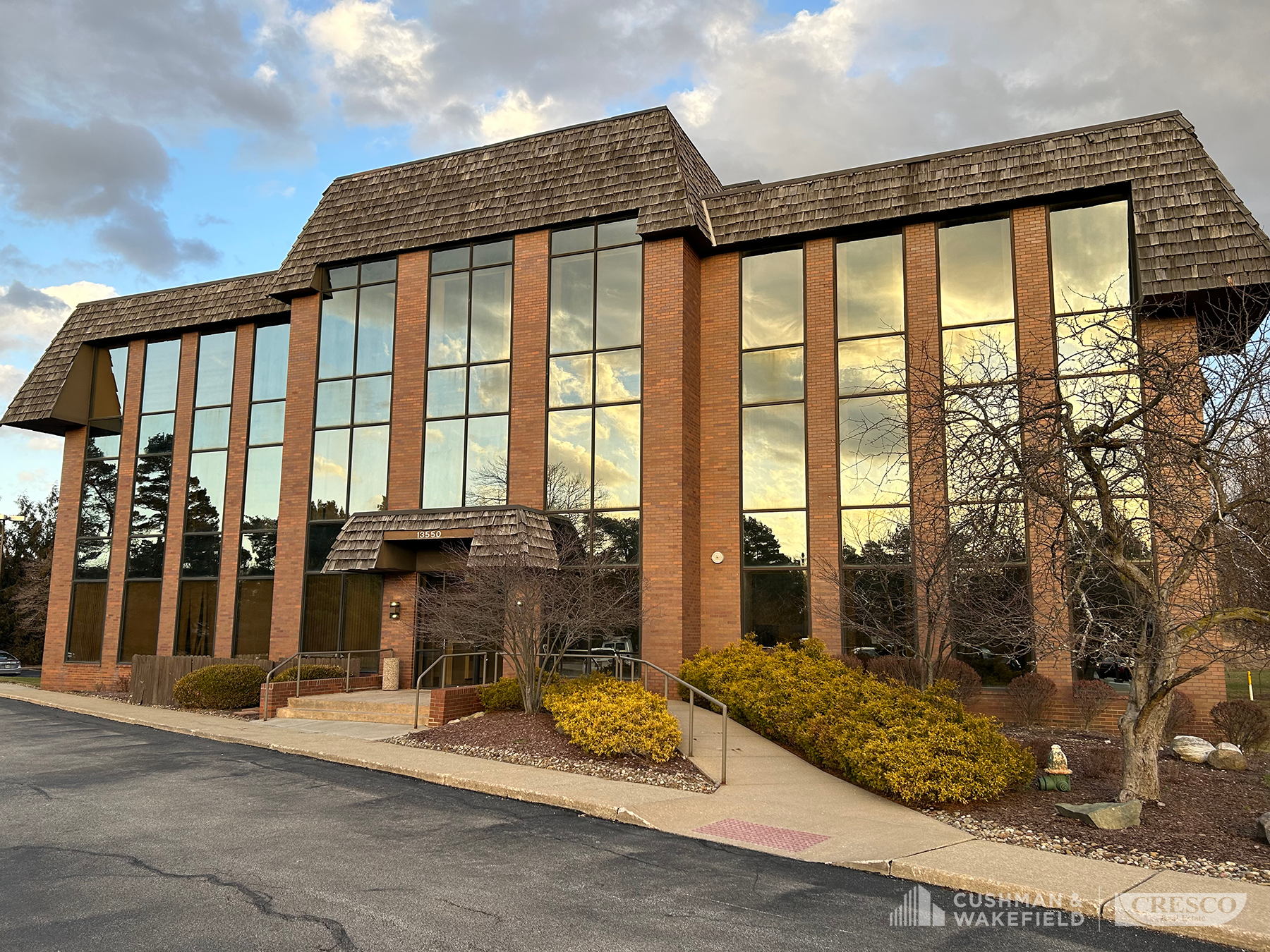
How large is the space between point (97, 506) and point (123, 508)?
3.94 feet

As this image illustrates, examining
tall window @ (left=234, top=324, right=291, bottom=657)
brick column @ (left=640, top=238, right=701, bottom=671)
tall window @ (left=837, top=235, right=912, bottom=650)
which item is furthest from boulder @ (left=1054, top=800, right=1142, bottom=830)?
tall window @ (left=234, top=324, right=291, bottom=657)

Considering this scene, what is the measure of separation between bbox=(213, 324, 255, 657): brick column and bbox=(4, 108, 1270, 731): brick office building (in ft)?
0.24

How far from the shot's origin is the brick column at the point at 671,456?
58.0 ft

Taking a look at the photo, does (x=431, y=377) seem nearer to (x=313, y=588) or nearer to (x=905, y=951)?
(x=313, y=588)

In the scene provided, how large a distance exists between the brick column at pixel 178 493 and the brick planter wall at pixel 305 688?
21.5ft

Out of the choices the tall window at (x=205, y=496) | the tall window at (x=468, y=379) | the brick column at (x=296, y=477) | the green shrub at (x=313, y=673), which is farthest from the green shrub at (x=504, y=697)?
the tall window at (x=205, y=496)

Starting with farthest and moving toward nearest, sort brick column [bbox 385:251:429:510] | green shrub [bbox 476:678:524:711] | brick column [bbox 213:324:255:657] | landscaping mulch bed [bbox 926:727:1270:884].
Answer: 1. brick column [bbox 213:324:255:657]
2. brick column [bbox 385:251:429:510]
3. green shrub [bbox 476:678:524:711]
4. landscaping mulch bed [bbox 926:727:1270:884]

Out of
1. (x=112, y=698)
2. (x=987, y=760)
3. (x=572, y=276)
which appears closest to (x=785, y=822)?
(x=987, y=760)

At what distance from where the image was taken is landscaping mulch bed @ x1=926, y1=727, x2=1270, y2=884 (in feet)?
24.8

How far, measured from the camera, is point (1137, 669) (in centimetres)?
919

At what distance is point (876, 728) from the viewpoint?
10727 millimetres

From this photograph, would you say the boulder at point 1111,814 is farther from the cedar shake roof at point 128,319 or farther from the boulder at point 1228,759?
the cedar shake roof at point 128,319

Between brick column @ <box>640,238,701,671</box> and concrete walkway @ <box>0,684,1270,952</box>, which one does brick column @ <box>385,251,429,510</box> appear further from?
concrete walkway @ <box>0,684,1270,952</box>

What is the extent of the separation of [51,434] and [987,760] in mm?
26657
